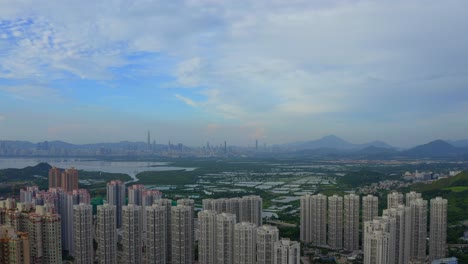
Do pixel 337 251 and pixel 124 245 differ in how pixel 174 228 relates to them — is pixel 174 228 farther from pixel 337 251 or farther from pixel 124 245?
pixel 337 251

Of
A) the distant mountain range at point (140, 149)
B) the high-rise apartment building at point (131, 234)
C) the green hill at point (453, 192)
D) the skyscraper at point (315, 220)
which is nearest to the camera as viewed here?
the high-rise apartment building at point (131, 234)

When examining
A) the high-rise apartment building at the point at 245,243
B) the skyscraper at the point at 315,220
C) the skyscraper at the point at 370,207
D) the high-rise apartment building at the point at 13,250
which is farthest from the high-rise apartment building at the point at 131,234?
the skyscraper at the point at 370,207

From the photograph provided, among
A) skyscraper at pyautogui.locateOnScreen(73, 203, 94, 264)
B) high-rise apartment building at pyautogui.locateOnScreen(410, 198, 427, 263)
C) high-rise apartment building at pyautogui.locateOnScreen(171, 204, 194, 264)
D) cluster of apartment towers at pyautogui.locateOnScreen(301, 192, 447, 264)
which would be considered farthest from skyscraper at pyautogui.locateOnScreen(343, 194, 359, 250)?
skyscraper at pyautogui.locateOnScreen(73, 203, 94, 264)

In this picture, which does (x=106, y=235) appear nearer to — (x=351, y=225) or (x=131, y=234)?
(x=131, y=234)

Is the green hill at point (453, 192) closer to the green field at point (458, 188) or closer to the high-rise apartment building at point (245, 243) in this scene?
the green field at point (458, 188)

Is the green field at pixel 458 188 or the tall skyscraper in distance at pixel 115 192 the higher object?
the tall skyscraper in distance at pixel 115 192
